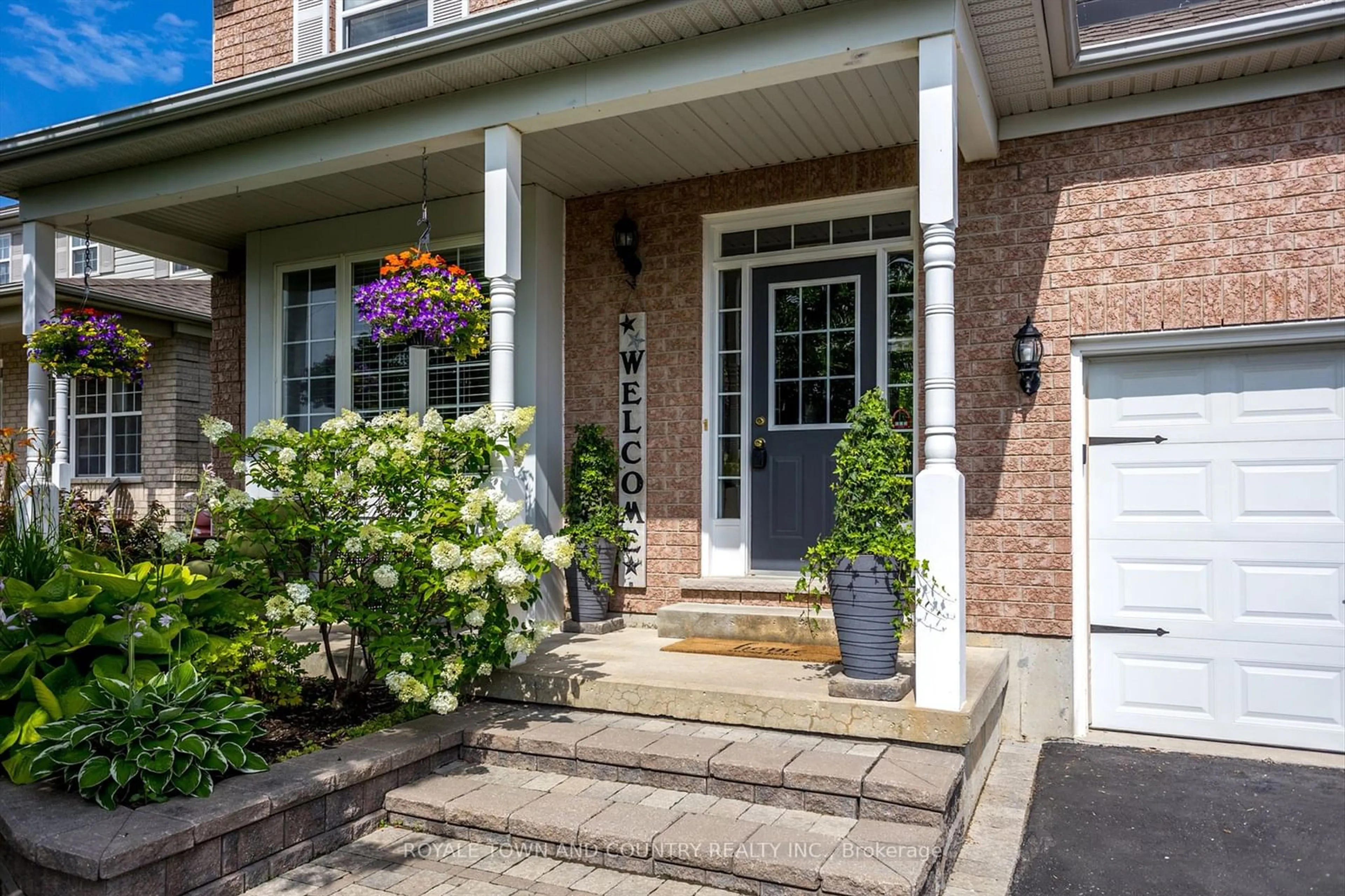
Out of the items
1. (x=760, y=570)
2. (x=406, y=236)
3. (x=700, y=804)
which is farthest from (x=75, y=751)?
(x=406, y=236)

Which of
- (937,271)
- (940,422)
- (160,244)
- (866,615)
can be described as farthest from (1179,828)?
(160,244)

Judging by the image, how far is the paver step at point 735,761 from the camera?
3.14 meters

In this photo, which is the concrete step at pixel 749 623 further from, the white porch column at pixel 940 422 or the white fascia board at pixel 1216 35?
the white fascia board at pixel 1216 35

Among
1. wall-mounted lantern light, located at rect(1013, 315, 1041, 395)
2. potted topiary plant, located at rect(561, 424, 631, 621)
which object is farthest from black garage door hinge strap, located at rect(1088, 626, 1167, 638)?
potted topiary plant, located at rect(561, 424, 631, 621)

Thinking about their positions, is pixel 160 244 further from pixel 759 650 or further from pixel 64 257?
pixel 64 257

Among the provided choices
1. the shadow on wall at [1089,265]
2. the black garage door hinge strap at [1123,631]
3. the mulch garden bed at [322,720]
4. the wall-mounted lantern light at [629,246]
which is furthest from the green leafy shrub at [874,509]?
the wall-mounted lantern light at [629,246]

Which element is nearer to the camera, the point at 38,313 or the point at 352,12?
the point at 38,313

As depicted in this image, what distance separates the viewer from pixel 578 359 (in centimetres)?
597

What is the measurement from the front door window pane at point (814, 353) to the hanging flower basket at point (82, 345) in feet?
13.5

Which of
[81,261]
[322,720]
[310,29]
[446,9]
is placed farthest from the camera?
[81,261]

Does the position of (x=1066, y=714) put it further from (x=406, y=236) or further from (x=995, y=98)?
(x=406, y=236)

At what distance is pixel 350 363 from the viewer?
6.64 metres

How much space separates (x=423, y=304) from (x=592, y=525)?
1.82 metres

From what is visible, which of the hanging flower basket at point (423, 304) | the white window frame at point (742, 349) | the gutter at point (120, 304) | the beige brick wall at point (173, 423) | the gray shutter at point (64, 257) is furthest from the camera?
the gray shutter at point (64, 257)
